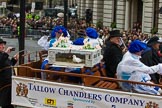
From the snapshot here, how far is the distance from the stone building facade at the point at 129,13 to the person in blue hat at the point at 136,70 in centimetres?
2591

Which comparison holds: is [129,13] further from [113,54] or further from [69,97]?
[69,97]

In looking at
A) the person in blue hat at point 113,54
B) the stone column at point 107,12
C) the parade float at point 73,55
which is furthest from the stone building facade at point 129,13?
the parade float at point 73,55

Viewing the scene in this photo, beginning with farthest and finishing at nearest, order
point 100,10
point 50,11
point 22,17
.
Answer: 1. point 50,11
2. point 100,10
3. point 22,17

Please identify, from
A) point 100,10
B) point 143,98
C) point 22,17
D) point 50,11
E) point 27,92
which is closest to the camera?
point 143,98

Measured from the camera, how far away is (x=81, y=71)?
31.4ft

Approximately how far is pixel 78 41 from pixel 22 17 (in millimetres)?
5084

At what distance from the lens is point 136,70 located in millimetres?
8977

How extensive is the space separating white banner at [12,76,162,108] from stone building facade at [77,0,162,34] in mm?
25878

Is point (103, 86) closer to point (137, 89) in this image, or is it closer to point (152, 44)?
point (137, 89)

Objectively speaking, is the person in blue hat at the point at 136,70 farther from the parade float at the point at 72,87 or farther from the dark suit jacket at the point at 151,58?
the dark suit jacket at the point at 151,58

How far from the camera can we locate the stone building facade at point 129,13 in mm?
36625

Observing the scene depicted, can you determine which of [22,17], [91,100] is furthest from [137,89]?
[22,17]

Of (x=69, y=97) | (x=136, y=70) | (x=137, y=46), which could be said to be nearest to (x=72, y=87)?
(x=69, y=97)

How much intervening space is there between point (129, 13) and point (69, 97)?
108 ft
